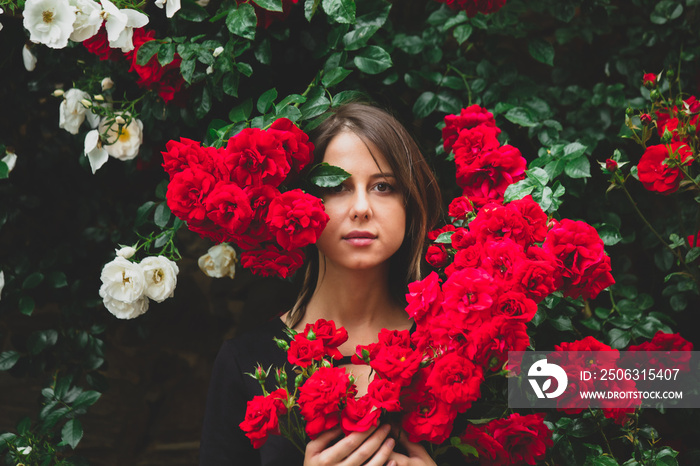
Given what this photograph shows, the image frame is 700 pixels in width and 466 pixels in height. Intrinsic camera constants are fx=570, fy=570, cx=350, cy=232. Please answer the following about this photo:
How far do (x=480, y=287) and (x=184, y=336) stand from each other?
4.22 ft

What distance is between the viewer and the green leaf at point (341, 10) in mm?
1172

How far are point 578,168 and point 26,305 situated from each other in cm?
139

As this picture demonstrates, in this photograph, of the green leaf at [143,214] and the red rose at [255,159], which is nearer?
the red rose at [255,159]

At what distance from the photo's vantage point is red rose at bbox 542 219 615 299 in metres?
0.91

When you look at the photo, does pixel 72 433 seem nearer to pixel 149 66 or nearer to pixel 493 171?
pixel 149 66

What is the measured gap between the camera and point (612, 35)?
181 centimetres

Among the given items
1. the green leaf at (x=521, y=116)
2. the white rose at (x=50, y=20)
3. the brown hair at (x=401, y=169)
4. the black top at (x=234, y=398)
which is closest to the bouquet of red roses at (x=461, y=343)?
the brown hair at (x=401, y=169)

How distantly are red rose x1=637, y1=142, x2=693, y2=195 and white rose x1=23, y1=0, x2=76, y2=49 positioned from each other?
48.5 inches

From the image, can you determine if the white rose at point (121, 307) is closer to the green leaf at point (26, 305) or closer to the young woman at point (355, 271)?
the young woman at point (355, 271)

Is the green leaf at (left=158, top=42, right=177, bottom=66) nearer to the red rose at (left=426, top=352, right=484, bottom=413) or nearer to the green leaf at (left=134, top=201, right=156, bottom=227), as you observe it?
the green leaf at (left=134, top=201, right=156, bottom=227)

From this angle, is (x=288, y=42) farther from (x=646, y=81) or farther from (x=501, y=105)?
(x=646, y=81)

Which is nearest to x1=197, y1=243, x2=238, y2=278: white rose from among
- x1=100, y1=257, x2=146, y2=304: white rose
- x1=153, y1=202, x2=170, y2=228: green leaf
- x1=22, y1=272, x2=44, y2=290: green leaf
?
x1=153, y1=202, x2=170, y2=228: green leaf

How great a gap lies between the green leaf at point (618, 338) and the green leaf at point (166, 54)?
1.20 meters

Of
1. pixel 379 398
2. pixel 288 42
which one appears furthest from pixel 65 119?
pixel 379 398
